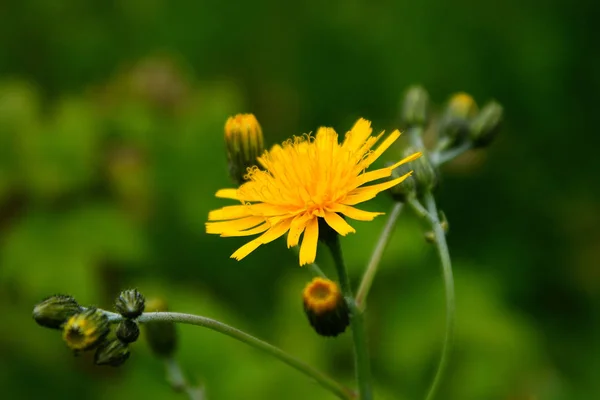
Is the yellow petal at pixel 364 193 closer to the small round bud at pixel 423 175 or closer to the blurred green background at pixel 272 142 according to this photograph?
the small round bud at pixel 423 175

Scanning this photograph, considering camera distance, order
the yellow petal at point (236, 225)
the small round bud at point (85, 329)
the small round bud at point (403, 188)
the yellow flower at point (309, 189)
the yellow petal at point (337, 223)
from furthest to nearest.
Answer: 1. the small round bud at point (403, 188)
2. the yellow petal at point (236, 225)
3. the yellow flower at point (309, 189)
4. the yellow petal at point (337, 223)
5. the small round bud at point (85, 329)

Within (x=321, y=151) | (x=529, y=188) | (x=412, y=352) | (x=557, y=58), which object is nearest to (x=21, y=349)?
(x=412, y=352)

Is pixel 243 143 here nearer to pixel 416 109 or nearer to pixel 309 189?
pixel 309 189

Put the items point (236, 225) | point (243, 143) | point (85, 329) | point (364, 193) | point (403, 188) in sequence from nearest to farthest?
point (85, 329) < point (364, 193) < point (236, 225) < point (403, 188) < point (243, 143)

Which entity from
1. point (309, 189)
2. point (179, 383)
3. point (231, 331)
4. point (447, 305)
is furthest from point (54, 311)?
point (447, 305)

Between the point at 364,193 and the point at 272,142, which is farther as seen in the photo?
the point at 272,142

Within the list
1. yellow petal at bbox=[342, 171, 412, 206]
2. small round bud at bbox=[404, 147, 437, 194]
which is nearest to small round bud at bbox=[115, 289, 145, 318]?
yellow petal at bbox=[342, 171, 412, 206]

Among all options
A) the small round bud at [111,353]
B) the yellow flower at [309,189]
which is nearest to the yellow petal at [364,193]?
the yellow flower at [309,189]
